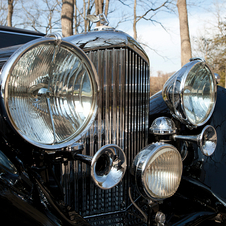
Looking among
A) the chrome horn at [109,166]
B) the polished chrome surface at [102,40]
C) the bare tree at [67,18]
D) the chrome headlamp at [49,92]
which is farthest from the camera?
the bare tree at [67,18]

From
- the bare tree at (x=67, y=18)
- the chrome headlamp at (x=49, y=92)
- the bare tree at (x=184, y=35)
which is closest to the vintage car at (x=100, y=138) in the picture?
the chrome headlamp at (x=49, y=92)

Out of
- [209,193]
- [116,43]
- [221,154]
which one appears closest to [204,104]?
[221,154]

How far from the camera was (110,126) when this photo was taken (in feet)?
4.43

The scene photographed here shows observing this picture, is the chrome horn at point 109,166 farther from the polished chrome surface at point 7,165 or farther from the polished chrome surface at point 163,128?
the polished chrome surface at point 163,128

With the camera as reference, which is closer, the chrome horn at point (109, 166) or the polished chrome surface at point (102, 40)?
the chrome horn at point (109, 166)

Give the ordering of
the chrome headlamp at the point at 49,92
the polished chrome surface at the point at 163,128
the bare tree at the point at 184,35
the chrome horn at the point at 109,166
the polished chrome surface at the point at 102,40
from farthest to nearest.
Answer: the bare tree at the point at 184,35 < the polished chrome surface at the point at 163,128 < the polished chrome surface at the point at 102,40 < the chrome horn at the point at 109,166 < the chrome headlamp at the point at 49,92

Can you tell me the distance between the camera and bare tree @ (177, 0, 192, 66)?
730 cm

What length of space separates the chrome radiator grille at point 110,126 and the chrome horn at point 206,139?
355 mm

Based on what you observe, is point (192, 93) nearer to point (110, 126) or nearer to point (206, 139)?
point (206, 139)

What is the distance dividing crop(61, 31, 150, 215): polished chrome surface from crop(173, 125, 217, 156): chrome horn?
1.22 ft

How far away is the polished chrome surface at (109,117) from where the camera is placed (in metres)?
1.32

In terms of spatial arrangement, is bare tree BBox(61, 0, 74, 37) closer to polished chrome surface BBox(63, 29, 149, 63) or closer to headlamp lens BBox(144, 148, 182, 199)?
polished chrome surface BBox(63, 29, 149, 63)

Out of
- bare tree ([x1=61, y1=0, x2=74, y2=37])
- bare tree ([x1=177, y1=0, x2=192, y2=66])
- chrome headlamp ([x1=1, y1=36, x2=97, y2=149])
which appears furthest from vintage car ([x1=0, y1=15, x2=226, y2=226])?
bare tree ([x1=177, y1=0, x2=192, y2=66])

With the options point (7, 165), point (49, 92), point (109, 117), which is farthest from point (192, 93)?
point (7, 165)
